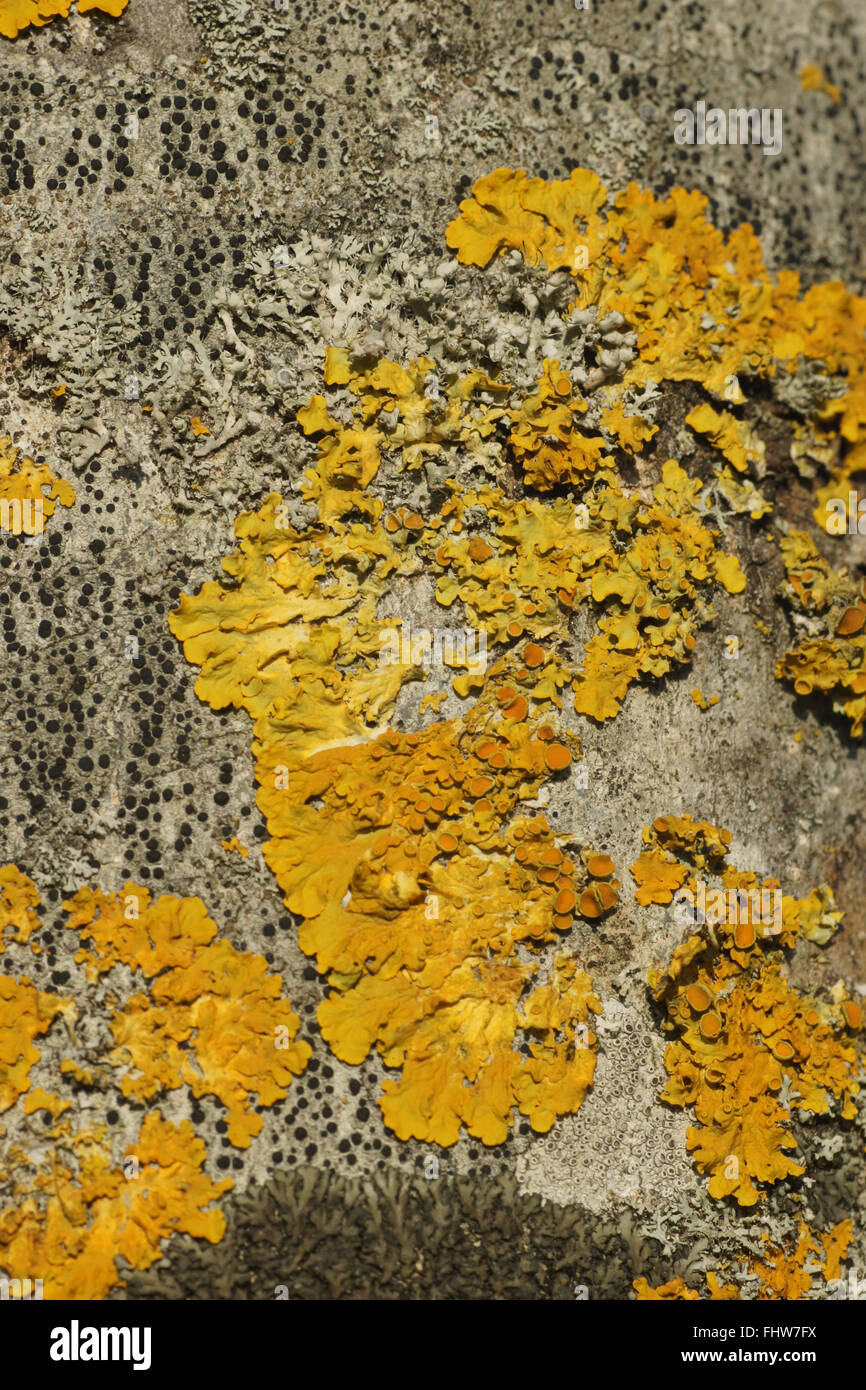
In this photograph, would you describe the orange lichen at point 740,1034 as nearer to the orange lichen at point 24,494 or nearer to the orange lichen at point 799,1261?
the orange lichen at point 799,1261

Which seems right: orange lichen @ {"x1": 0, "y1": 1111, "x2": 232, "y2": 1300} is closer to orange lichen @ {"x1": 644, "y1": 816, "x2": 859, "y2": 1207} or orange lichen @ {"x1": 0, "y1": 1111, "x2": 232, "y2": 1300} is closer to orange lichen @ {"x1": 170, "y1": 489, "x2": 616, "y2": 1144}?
orange lichen @ {"x1": 170, "y1": 489, "x2": 616, "y2": 1144}

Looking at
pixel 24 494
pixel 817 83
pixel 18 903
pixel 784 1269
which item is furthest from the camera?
pixel 817 83

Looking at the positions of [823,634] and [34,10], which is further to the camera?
[823,634]

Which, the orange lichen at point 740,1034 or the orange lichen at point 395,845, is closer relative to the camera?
the orange lichen at point 395,845

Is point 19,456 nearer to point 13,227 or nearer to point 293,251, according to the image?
point 13,227

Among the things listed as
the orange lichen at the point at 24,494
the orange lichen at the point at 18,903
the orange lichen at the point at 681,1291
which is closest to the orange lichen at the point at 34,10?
the orange lichen at the point at 24,494

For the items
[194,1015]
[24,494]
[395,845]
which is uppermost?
[24,494]

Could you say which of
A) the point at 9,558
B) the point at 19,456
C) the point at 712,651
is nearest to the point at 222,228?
the point at 19,456

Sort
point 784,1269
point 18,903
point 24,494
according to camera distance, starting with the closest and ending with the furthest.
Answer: point 18,903, point 24,494, point 784,1269

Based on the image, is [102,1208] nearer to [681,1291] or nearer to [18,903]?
[18,903]

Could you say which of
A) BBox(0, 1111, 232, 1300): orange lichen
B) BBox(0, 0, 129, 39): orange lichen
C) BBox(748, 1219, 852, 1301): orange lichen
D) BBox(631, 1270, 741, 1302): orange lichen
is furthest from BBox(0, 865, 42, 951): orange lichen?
BBox(0, 0, 129, 39): orange lichen

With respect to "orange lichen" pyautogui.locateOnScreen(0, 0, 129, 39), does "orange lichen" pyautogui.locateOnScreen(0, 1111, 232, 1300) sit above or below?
below

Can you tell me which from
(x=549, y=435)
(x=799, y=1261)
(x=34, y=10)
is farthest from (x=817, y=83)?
(x=799, y=1261)
